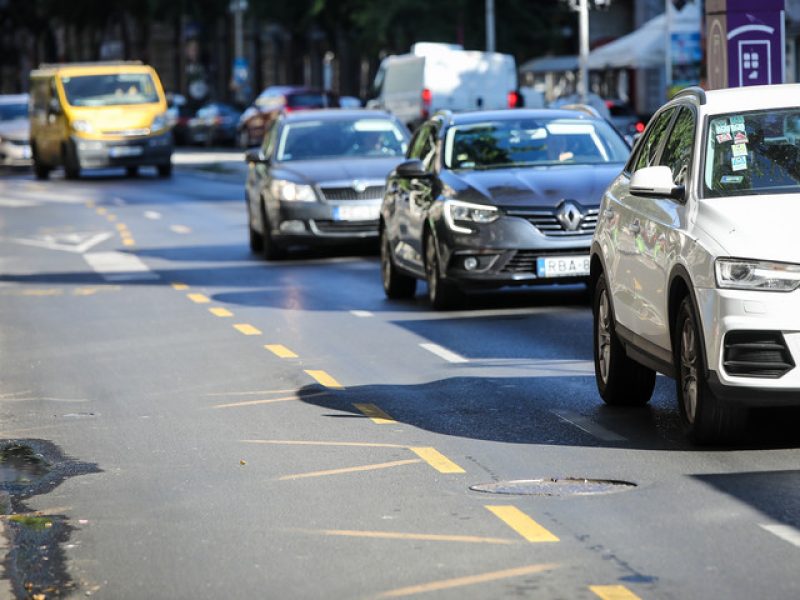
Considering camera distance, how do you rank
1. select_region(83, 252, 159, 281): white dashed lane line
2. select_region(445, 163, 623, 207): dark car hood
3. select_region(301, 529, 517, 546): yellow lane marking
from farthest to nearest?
select_region(83, 252, 159, 281): white dashed lane line, select_region(445, 163, 623, 207): dark car hood, select_region(301, 529, 517, 546): yellow lane marking

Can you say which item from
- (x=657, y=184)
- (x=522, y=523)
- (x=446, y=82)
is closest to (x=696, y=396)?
(x=657, y=184)

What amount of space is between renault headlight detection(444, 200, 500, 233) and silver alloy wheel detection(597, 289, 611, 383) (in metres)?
4.99

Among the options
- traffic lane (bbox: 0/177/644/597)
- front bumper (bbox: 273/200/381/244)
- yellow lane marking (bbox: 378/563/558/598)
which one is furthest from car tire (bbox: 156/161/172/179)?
yellow lane marking (bbox: 378/563/558/598)

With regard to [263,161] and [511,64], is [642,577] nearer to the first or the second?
[263,161]

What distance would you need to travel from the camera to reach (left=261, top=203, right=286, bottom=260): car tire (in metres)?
23.2

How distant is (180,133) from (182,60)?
26388mm

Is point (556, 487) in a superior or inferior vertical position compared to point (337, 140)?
inferior

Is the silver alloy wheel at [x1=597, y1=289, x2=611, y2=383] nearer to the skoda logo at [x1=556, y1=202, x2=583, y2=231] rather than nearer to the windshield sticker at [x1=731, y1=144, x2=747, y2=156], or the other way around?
the windshield sticker at [x1=731, y1=144, x2=747, y2=156]

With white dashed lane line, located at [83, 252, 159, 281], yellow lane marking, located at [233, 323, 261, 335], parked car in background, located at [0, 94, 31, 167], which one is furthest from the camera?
parked car in background, located at [0, 94, 31, 167]

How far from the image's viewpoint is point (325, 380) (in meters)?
12.6

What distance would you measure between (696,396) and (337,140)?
15.0 m

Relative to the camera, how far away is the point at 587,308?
54.9 feet

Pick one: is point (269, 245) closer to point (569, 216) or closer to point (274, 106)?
point (569, 216)

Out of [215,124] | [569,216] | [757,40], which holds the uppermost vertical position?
[757,40]
